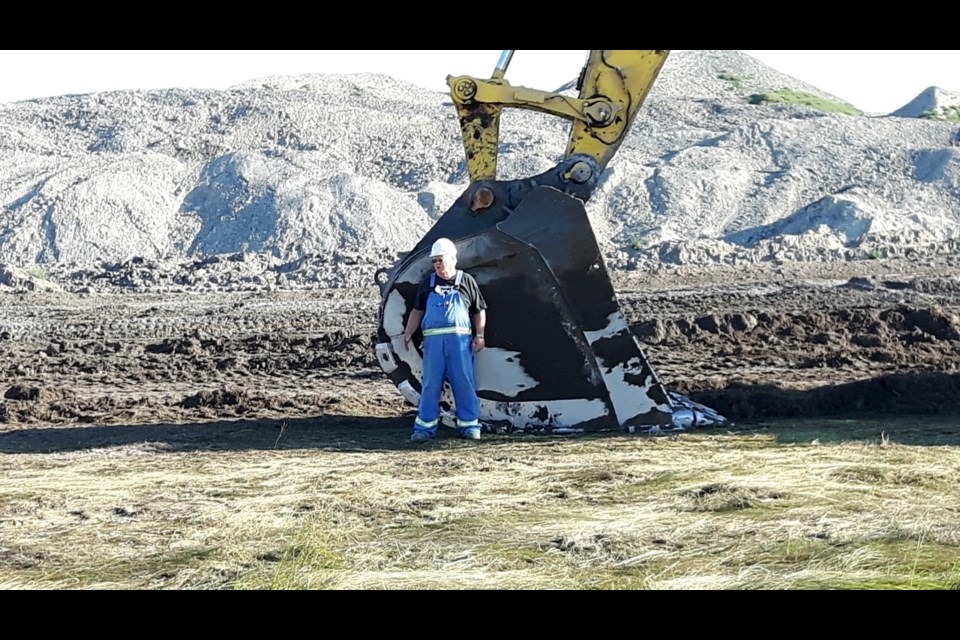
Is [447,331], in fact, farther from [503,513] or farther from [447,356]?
[503,513]

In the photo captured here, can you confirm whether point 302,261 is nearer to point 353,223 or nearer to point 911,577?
point 353,223

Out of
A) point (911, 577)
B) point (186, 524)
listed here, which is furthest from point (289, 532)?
point (911, 577)

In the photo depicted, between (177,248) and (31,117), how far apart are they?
43.9 feet

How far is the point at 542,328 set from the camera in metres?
8.54

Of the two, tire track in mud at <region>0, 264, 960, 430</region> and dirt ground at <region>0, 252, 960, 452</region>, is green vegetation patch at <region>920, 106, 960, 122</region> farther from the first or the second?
tire track in mud at <region>0, 264, 960, 430</region>

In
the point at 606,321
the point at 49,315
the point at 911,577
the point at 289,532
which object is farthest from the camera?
the point at 49,315

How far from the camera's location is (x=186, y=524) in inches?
245

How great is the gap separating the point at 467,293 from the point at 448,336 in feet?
0.95

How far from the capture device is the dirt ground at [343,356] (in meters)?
9.64

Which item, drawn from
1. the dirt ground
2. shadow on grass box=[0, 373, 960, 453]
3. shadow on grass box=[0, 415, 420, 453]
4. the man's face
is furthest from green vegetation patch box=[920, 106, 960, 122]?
the man's face

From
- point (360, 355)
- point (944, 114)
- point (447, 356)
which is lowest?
point (360, 355)

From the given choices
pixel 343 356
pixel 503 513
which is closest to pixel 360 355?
pixel 343 356

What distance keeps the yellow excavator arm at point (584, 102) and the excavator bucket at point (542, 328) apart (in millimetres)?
162

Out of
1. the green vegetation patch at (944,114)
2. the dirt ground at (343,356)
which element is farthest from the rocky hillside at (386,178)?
the dirt ground at (343,356)
